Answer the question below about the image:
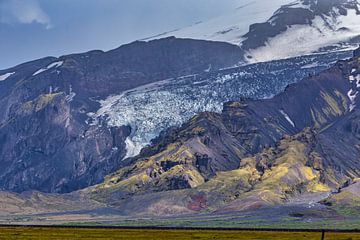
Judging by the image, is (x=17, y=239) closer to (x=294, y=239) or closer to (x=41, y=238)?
(x=41, y=238)

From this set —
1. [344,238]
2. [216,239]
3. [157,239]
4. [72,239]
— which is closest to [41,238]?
[72,239]

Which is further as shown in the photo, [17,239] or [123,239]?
[123,239]

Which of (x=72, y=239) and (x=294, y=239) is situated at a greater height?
(x=72, y=239)

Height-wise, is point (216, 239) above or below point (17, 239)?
below

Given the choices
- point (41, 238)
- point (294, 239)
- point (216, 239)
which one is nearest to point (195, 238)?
point (216, 239)

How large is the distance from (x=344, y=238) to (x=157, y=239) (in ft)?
125

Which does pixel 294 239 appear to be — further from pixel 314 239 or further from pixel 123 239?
pixel 123 239

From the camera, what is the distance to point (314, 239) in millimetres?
174625

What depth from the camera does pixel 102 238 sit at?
17912 centimetres

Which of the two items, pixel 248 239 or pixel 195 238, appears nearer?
pixel 248 239

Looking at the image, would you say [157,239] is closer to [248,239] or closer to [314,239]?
[248,239]

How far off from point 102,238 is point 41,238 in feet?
43.9

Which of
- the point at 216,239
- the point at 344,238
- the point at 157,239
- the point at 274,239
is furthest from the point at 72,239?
the point at 344,238

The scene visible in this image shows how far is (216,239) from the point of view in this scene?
568 ft
